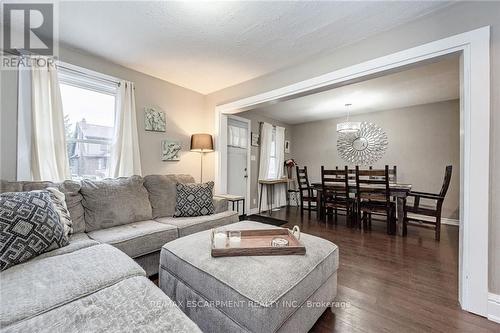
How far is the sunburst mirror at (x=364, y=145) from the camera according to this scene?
4.62 meters

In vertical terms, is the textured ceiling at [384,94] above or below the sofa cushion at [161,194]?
above

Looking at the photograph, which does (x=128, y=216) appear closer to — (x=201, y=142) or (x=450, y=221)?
(x=201, y=142)

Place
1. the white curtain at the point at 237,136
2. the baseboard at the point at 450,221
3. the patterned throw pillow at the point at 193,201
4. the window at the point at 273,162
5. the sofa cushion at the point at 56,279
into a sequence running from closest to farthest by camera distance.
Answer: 1. the sofa cushion at the point at 56,279
2. the patterned throw pillow at the point at 193,201
3. the baseboard at the point at 450,221
4. the white curtain at the point at 237,136
5. the window at the point at 273,162

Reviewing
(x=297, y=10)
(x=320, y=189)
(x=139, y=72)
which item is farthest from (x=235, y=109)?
(x=320, y=189)

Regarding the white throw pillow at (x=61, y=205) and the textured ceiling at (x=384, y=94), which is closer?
the white throw pillow at (x=61, y=205)

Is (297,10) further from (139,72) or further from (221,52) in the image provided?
(139,72)

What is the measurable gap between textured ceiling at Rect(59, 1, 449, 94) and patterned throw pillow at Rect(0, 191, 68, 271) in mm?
1534

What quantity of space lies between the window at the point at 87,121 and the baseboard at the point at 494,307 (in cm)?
371

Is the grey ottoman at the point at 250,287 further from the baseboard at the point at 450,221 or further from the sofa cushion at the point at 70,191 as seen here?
the baseboard at the point at 450,221

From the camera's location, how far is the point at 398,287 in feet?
5.83

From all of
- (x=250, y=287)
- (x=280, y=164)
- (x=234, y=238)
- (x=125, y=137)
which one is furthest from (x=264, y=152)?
(x=250, y=287)

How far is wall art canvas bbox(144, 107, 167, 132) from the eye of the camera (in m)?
2.91

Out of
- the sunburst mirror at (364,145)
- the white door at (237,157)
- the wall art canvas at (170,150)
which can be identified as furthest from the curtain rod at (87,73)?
the sunburst mirror at (364,145)

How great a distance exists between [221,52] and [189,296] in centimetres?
234
